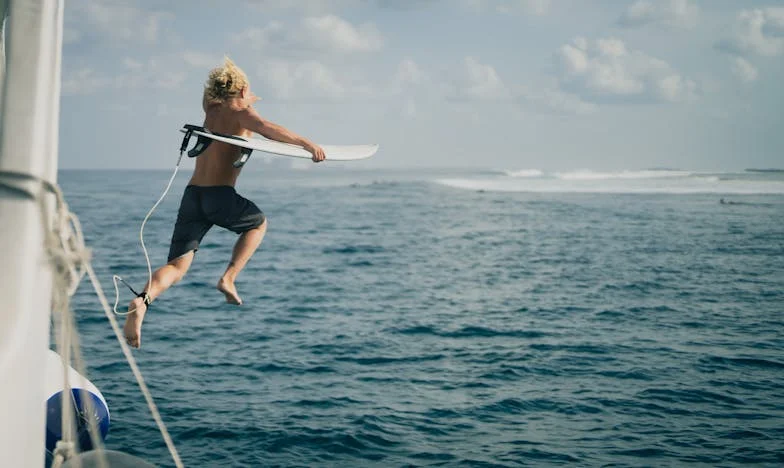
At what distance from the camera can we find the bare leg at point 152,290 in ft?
21.6

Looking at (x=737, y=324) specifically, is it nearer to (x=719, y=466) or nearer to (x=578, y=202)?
(x=719, y=466)

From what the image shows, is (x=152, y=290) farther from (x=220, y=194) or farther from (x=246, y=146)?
(x=246, y=146)

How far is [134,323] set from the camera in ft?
21.6

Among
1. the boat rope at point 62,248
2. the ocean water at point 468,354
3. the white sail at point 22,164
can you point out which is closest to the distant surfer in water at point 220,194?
the boat rope at point 62,248

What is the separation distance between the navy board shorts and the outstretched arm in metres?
0.73

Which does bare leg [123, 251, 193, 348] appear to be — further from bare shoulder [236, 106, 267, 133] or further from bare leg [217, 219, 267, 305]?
bare shoulder [236, 106, 267, 133]

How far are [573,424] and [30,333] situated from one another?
20.2m

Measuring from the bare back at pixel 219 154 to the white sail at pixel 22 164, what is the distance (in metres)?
3.08

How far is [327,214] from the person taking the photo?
96750mm

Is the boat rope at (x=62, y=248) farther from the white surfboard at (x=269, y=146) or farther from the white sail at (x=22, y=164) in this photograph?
the white surfboard at (x=269, y=146)

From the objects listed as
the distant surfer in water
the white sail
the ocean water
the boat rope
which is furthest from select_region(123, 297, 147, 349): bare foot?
the ocean water

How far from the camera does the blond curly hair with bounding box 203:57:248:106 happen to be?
6.63m

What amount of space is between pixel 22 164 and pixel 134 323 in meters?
3.39

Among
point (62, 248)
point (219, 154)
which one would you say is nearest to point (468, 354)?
point (219, 154)
